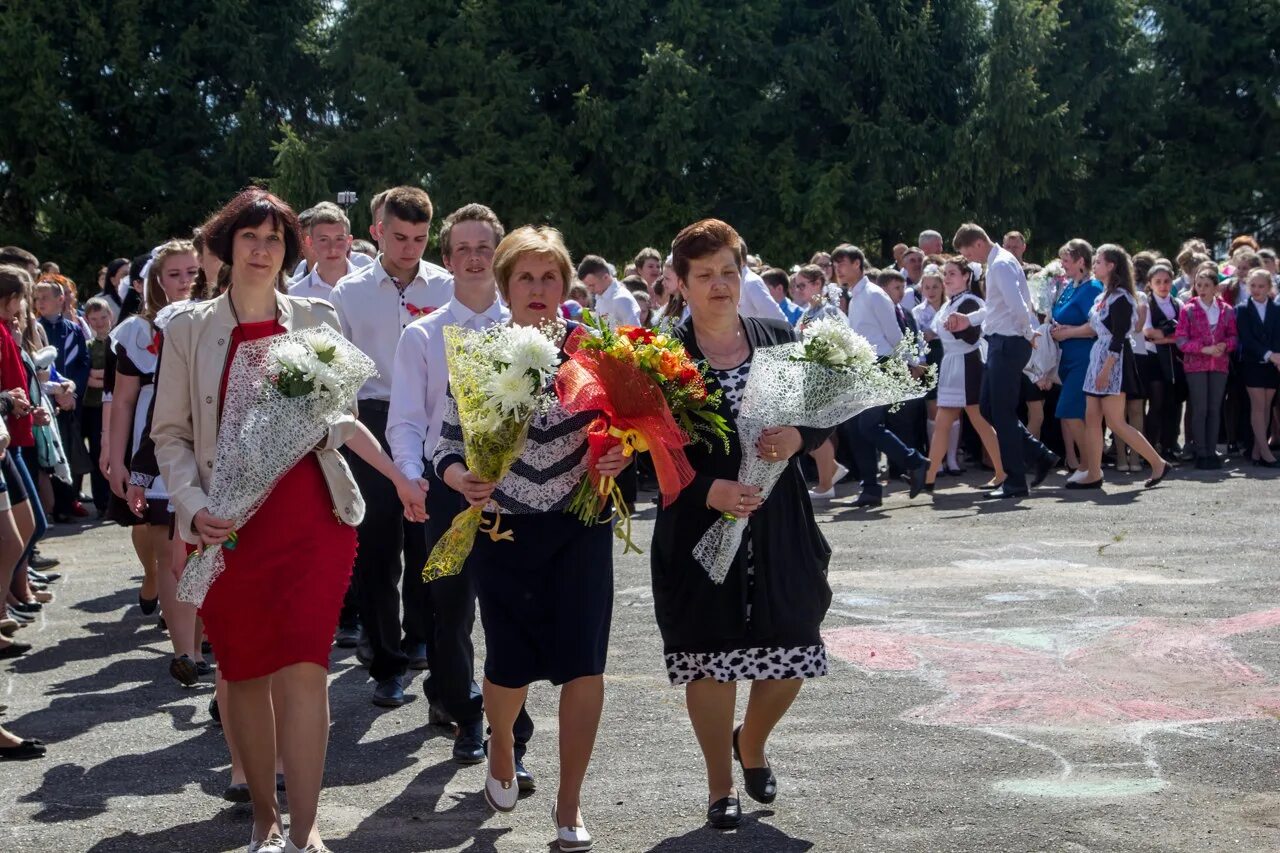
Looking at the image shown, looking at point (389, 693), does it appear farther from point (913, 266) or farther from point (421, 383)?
point (913, 266)

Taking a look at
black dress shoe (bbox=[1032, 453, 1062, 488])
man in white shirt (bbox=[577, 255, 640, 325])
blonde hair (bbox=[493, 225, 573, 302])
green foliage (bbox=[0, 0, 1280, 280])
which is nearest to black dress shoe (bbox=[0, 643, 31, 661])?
blonde hair (bbox=[493, 225, 573, 302])

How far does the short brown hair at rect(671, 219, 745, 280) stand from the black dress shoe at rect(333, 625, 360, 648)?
3776mm

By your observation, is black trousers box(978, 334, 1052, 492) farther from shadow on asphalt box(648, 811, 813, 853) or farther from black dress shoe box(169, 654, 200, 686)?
shadow on asphalt box(648, 811, 813, 853)

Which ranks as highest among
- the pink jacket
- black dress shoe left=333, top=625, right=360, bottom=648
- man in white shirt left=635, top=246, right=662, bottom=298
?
man in white shirt left=635, top=246, right=662, bottom=298

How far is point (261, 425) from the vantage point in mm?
4875

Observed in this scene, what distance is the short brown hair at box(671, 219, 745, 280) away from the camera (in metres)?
5.39

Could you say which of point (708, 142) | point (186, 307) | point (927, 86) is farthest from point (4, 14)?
point (186, 307)

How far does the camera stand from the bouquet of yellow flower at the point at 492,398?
494 cm

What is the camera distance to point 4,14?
3934 centimetres

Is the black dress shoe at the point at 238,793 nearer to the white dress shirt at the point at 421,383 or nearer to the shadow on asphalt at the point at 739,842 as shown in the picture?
the white dress shirt at the point at 421,383

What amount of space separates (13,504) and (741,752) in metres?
5.04

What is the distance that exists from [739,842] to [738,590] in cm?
82

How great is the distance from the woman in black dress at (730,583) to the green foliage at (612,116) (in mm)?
33942

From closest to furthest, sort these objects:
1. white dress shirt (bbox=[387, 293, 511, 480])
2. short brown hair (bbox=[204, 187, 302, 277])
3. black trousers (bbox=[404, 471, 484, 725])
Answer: short brown hair (bbox=[204, 187, 302, 277]), white dress shirt (bbox=[387, 293, 511, 480]), black trousers (bbox=[404, 471, 484, 725])
